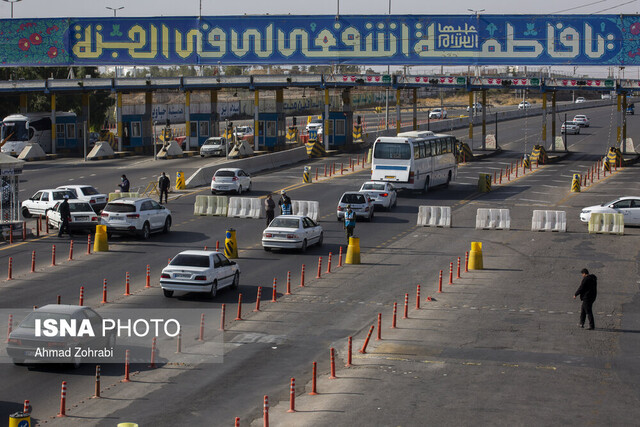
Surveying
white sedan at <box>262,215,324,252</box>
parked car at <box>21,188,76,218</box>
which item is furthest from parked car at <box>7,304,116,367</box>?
parked car at <box>21,188,76,218</box>

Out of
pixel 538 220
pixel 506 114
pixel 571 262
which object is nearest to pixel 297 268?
pixel 571 262

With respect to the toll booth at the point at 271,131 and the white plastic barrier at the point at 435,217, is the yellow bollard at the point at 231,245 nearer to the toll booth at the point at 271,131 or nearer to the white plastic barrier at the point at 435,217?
the white plastic barrier at the point at 435,217

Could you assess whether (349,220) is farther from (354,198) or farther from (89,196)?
(89,196)

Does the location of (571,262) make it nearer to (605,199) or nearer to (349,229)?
(349,229)

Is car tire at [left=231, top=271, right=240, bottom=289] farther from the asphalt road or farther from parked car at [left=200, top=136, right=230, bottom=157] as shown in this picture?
parked car at [left=200, top=136, right=230, bottom=157]

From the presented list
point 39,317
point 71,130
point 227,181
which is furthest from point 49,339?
point 71,130

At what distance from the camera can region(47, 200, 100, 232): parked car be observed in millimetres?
37912

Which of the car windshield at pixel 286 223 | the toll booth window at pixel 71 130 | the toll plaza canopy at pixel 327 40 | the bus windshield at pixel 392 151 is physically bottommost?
the car windshield at pixel 286 223

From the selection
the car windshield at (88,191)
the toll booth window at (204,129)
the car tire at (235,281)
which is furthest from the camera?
the toll booth window at (204,129)

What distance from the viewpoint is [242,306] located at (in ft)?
85.6

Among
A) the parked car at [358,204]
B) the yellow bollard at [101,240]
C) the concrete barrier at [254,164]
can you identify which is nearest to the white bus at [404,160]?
the parked car at [358,204]

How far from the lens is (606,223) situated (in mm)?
40062

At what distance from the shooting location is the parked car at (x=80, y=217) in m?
37.9

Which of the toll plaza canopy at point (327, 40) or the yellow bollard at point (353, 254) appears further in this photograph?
the toll plaza canopy at point (327, 40)
